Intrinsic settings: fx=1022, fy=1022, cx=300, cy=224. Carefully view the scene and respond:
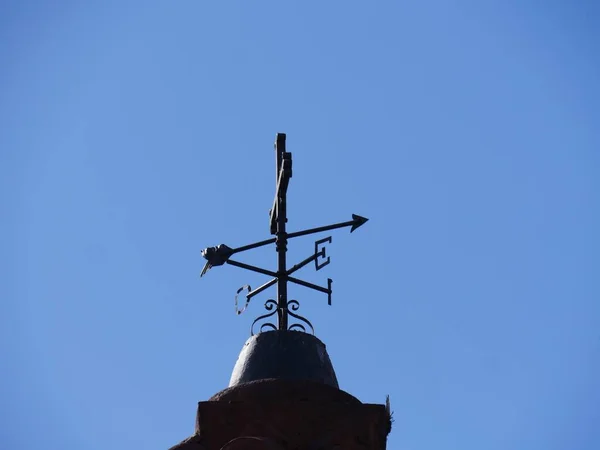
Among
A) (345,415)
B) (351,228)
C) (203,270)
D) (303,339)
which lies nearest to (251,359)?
(303,339)

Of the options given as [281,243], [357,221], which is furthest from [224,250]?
[357,221]

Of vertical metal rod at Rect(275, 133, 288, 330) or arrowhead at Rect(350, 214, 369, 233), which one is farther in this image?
arrowhead at Rect(350, 214, 369, 233)

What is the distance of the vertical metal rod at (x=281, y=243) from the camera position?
8148 millimetres

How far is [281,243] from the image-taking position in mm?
8617

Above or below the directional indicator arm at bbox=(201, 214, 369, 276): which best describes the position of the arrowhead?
above

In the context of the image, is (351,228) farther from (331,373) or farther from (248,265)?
(331,373)

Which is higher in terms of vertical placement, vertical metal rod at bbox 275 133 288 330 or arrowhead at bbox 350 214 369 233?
arrowhead at bbox 350 214 369 233

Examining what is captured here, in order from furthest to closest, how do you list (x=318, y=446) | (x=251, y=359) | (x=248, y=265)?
(x=248, y=265) → (x=251, y=359) → (x=318, y=446)

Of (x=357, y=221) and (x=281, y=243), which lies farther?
(x=357, y=221)

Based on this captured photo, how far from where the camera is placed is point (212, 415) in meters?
7.16

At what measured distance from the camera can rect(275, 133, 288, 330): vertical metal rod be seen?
815 cm

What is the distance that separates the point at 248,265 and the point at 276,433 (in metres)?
1.83

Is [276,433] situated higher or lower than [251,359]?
lower

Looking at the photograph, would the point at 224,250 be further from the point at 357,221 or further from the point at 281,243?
the point at 357,221
